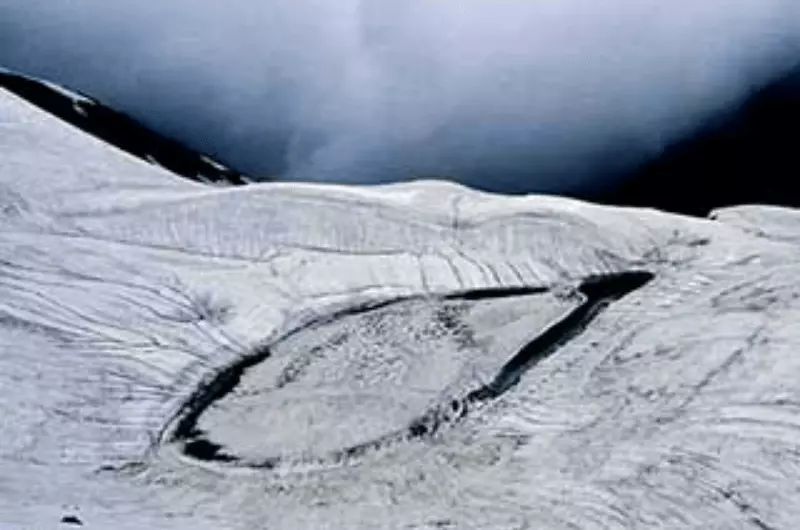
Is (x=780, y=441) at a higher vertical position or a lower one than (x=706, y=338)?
lower

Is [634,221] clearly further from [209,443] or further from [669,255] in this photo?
[209,443]

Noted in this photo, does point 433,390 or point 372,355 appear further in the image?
point 372,355

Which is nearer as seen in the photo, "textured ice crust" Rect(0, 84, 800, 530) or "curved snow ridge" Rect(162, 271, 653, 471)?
"textured ice crust" Rect(0, 84, 800, 530)

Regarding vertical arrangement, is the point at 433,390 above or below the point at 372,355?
below

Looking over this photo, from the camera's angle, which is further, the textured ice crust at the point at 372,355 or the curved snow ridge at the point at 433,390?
the curved snow ridge at the point at 433,390

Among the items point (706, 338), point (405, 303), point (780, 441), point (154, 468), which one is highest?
point (405, 303)

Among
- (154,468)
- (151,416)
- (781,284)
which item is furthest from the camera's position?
(781,284)

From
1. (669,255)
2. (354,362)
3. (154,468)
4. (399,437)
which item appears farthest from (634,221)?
(154,468)

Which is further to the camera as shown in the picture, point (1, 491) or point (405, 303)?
point (405, 303)
